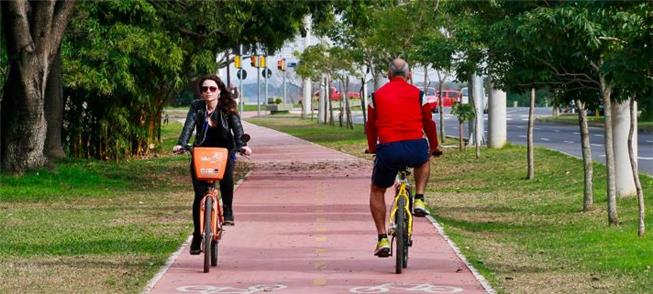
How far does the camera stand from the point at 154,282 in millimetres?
11289

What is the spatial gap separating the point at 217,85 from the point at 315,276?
199 cm

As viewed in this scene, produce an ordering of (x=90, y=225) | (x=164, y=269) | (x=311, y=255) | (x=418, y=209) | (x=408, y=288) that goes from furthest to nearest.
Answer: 1. (x=90, y=225)
2. (x=311, y=255)
3. (x=164, y=269)
4. (x=418, y=209)
5. (x=408, y=288)

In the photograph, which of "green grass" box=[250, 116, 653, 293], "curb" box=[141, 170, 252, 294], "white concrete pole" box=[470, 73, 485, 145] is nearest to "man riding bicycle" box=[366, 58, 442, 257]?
"green grass" box=[250, 116, 653, 293]

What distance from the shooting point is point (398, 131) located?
1155cm

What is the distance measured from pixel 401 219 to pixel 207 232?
1.62m

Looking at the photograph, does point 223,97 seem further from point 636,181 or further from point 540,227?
point 540,227

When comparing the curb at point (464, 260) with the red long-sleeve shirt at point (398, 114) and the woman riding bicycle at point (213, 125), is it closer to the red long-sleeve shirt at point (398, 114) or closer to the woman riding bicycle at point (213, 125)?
the red long-sleeve shirt at point (398, 114)

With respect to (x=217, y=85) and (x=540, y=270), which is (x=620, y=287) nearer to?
(x=540, y=270)

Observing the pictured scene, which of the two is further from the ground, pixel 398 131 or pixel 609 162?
pixel 398 131

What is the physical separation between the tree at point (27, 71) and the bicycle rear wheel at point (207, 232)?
38.3 ft

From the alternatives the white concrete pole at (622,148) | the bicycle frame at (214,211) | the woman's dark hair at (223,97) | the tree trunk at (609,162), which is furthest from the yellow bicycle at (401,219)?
the white concrete pole at (622,148)

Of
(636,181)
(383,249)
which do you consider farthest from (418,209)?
(636,181)

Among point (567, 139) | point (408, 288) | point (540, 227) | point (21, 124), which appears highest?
point (21, 124)

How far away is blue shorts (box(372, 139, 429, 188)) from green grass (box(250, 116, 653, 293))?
1.14 meters
